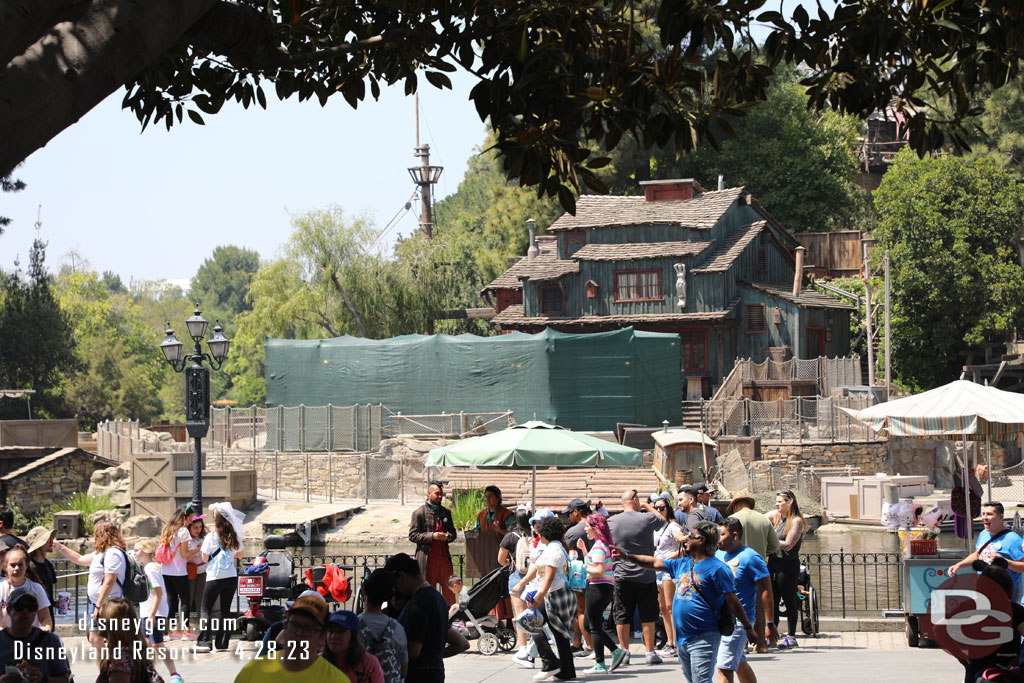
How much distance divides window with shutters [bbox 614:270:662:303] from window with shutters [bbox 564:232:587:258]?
96.4 inches

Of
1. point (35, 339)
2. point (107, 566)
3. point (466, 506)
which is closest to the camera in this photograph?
point (107, 566)

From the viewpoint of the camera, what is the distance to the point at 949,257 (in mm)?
49781

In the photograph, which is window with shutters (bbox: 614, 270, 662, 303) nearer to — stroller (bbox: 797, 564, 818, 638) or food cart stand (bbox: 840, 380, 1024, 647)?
food cart stand (bbox: 840, 380, 1024, 647)

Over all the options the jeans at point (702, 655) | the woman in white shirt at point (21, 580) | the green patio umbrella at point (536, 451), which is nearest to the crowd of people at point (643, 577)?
the jeans at point (702, 655)

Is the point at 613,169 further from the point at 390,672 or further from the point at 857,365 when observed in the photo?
the point at 390,672

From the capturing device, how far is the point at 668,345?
4147 cm

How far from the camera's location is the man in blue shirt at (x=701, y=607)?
9.11 m

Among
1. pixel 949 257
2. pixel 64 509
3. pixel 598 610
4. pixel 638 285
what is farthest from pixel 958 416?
pixel 949 257

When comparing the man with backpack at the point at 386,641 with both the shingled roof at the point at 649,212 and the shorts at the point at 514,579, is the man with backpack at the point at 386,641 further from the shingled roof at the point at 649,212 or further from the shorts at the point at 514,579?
the shingled roof at the point at 649,212

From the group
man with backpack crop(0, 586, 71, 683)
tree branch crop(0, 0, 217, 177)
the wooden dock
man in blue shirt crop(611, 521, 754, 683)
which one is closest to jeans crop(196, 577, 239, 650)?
man with backpack crop(0, 586, 71, 683)

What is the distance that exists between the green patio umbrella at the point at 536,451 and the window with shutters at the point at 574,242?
33.6 metres

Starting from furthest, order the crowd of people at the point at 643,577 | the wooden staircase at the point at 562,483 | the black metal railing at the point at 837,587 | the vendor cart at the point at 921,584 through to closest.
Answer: the wooden staircase at the point at 562,483 < the black metal railing at the point at 837,587 < the vendor cart at the point at 921,584 < the crowd of people at the point at 643,577

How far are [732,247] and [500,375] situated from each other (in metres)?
14.6

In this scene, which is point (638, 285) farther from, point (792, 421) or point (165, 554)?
point (165, 554)
